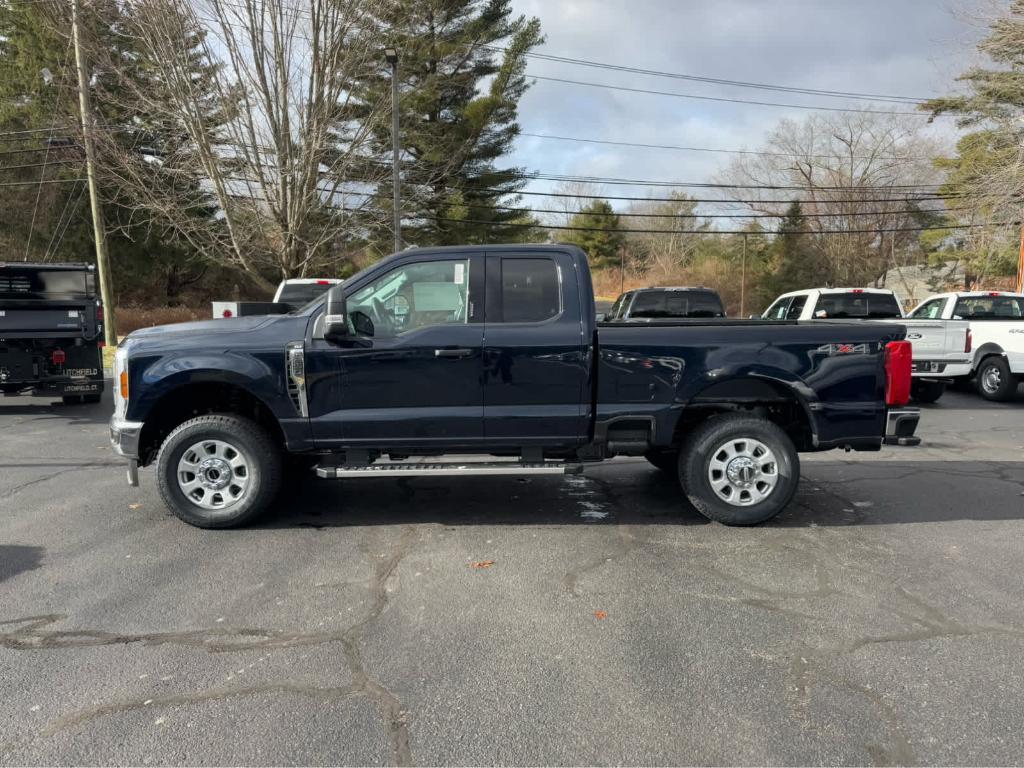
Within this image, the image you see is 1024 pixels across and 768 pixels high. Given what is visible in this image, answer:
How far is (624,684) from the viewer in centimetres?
316

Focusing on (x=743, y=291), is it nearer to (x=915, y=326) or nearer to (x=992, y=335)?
(x=992, y=335)

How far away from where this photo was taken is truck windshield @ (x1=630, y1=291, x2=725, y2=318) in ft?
40.5

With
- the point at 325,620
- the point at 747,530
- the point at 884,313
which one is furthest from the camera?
the point at 884,313

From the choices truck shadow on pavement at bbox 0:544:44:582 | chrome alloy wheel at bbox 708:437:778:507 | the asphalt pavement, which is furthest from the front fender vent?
chrome alloy wheel at bbox 708:437:778:507

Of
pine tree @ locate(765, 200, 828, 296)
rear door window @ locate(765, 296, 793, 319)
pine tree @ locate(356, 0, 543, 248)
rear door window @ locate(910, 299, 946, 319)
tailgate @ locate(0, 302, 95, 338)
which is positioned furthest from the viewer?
pine tree @ locate(765, 200, 828, 296)

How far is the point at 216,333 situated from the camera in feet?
17.0

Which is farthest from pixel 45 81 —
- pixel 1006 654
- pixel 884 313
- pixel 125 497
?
pixel 1006 654

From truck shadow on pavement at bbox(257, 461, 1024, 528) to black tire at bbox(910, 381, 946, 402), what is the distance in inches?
189

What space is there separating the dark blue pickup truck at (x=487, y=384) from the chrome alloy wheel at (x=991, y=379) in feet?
27.8

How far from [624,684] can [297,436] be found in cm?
303

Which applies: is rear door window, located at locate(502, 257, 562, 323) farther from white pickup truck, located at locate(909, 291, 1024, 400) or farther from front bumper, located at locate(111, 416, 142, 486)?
white pickup truck, located at locate(909, 291, 1024, 400)

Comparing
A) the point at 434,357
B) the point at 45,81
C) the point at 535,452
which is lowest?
the point at 535,452

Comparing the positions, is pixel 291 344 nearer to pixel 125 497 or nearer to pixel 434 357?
pixel 434 357

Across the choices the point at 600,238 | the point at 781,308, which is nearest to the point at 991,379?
the point at 781,308
